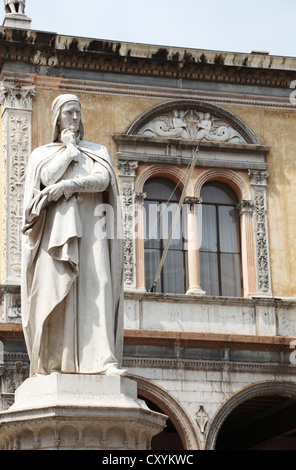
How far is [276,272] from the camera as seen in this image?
66.3ft

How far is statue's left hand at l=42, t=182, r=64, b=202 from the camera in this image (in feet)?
23.6

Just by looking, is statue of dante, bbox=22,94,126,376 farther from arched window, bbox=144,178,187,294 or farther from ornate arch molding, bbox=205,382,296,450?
arched window, bbox=144,178,187,294

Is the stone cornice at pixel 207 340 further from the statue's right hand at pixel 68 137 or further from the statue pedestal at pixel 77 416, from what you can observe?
the statue pedestal at pixel 77 416

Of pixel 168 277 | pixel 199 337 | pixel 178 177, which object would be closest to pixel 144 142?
pixel 178 177

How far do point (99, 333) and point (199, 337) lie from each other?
12.1m

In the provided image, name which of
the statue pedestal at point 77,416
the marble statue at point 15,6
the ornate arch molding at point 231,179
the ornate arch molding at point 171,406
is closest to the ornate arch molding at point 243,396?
the ornate arch molding at point 171,406

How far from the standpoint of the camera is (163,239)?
20156mm

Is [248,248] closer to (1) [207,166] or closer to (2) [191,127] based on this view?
(1) [207,166]

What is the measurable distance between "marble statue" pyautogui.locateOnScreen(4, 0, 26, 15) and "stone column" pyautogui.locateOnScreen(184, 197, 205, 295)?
15.6ft

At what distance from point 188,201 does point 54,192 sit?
517 inches

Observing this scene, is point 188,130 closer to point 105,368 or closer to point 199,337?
point 199,337

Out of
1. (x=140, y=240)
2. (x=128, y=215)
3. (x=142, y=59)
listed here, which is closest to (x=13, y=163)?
(x=128, y=215)

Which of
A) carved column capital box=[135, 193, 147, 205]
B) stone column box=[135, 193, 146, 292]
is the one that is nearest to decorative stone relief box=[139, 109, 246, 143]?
carved column capital box=[135, 193, 147, 205]

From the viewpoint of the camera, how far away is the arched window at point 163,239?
786 inches
